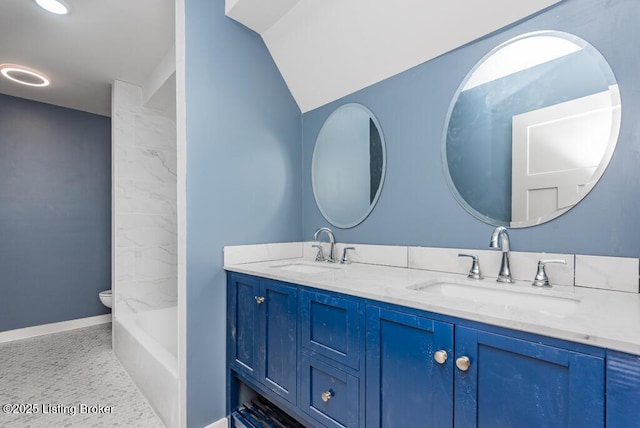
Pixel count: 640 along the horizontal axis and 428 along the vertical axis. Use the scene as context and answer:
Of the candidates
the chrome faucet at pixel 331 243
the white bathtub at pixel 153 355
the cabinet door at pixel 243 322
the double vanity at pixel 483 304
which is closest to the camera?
the double vanity at pixel 483 304

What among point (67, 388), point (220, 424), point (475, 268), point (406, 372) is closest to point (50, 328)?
point (67, 388)

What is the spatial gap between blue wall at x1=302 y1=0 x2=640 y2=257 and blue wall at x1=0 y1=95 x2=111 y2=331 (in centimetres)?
284

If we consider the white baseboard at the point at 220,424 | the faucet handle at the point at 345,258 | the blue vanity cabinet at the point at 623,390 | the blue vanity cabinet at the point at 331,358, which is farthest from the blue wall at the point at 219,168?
the blue vanity cabinet at the point at 623,390

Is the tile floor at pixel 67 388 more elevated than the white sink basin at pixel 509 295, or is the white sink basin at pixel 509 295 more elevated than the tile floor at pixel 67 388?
the white sink basin at pixel 509 295

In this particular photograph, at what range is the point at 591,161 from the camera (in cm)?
113

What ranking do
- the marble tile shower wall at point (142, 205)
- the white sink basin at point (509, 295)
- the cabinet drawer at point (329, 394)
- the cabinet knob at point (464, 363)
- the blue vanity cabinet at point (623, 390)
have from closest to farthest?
the blue vanity cabinet at point (623, 390)
the cabinet knob at point (464, 363)
the white sink basin at point (509, 295)
the cabinet drawer at point (329, 394)
the marble tile shower wall at point (142, 205)

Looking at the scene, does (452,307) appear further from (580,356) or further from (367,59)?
(367,59)

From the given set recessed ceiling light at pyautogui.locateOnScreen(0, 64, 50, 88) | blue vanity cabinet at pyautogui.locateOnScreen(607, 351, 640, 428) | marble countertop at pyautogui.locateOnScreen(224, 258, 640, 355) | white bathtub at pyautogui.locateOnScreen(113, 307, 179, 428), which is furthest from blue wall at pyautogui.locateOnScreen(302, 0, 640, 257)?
recessed ceiling light at pyautogui.locateOnScreen(0, 64, 50, 88)

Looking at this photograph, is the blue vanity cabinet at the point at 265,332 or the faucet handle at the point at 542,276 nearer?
the faucet handle at the point at 542,276

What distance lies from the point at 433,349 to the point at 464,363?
0.10 metres

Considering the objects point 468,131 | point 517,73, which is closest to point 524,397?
point 468,131

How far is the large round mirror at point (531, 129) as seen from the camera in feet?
3.72

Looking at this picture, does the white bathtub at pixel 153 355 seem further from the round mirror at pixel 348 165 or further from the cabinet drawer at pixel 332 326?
the round mirror at pixel 348 165

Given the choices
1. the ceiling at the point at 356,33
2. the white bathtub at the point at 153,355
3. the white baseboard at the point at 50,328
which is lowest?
the white baseboard at the point at 50,328
